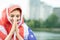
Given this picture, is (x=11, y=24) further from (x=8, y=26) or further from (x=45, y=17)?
(x=45, y=17)

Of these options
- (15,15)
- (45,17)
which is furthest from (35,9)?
(15,15)

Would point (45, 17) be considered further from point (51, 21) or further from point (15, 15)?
point (15, 15)

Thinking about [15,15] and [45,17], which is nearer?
[15,15]

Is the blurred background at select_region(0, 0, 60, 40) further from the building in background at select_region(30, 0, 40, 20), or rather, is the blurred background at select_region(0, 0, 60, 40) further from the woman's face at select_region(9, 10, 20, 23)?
the woman's face at select_region(9, 10, 20, 23)

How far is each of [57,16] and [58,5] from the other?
0.14m

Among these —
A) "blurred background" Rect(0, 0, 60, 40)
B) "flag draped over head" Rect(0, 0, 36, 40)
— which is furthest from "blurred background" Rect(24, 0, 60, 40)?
"flag draped over head" Rect(0, 0, 36, 40)

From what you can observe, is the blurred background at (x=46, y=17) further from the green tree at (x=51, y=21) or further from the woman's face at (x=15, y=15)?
the woman's face at (x=15, y=15)

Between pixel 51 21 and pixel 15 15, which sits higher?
pixel 15 15

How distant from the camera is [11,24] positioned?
157cm

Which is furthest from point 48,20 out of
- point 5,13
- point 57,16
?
point 5,13

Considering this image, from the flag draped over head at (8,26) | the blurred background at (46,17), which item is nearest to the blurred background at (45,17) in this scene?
the blurred background at (46,17)

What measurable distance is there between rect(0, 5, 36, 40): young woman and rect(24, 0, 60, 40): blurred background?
487 millimetres

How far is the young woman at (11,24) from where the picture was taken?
5.11 feet

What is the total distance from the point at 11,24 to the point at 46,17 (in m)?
0.72
